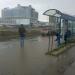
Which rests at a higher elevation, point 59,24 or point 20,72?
point 59,24

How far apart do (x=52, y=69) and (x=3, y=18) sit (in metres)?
53.7

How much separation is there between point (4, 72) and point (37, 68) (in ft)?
4.41

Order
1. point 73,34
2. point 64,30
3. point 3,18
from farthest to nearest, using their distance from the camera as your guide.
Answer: point 3,18 → point 73,34 → point 64,30

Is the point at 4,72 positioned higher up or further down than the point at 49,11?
further down

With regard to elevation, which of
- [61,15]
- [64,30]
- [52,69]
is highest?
[61,15]

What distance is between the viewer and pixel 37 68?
7.49m

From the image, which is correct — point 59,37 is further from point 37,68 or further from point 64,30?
point 37,68

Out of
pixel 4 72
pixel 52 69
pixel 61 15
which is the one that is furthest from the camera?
pixel 61 15

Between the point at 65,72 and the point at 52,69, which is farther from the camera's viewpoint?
the point at 52,69

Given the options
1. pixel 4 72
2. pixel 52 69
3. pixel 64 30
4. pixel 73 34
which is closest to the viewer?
pixel 4 72

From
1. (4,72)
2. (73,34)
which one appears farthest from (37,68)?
(73,34)

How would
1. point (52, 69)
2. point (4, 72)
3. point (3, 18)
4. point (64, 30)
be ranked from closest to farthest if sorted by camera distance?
point (4, 72), point (52, 69), point (64, 30), point (3, 18)

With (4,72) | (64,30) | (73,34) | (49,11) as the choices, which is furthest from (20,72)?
(73,34)

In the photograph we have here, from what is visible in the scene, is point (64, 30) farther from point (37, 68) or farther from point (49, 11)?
point (37, 68)
